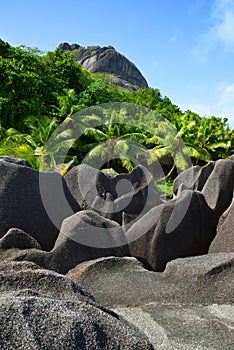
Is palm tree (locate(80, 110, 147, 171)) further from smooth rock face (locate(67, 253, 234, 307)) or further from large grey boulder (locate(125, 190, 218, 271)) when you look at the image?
smooth rock face (locate(67, 253, 234, 307))

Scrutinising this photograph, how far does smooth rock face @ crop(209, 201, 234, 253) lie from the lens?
6109mm

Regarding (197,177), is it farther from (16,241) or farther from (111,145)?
(111,145)

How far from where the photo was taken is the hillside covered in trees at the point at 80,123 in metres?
22.6

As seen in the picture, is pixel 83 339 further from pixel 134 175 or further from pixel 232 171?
pixel 134 175

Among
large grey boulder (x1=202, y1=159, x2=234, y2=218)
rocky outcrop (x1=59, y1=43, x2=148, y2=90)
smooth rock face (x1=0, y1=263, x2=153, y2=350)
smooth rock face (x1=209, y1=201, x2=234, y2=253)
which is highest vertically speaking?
rocky outcrop (x1=59, y1=43, x2=148, y2=90)

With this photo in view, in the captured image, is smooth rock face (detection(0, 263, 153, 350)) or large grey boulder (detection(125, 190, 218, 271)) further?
large grey boulder (detection(125, 190, 218, 271))

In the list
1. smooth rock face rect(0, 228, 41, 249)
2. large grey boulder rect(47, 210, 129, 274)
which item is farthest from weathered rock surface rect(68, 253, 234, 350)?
smooth rock face rect(0, 228, 41, 249)

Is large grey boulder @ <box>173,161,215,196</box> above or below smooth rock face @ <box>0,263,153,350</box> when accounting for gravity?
above

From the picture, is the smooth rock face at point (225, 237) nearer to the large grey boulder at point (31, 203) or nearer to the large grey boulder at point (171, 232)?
the large grey boulder at point (171, 232)

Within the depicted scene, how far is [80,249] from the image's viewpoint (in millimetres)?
5664

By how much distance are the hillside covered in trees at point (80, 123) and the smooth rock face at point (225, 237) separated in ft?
44.9

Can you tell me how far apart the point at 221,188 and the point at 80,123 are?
16754 millimetres

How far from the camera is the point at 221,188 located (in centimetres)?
743

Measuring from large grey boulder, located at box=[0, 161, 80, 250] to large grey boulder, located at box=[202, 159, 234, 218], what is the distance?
2328 mm
